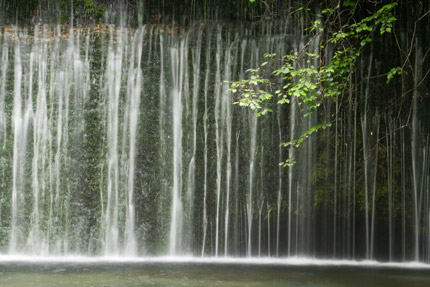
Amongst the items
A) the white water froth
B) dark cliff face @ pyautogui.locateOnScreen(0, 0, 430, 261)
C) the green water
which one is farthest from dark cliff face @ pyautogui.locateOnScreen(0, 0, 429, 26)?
the green water

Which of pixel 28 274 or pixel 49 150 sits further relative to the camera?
pixel 49 150

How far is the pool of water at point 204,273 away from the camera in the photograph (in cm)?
635

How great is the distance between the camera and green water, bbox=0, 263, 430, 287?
6328mm

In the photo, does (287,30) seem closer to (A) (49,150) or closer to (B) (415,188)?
(B) (415,188)

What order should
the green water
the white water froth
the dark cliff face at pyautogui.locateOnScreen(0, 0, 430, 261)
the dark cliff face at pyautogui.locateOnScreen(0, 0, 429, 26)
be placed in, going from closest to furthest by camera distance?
the green water, the white water froth, the dark cliff face at pyautogui.locateOnScreen(0, 0, 430, 261), the dark cliff face at pyautogui.locateOnScreen(0, 0, 429, 26)

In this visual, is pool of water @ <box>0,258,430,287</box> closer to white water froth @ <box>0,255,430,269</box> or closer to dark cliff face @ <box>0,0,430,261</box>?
white water froth @ <box>0,255,430,269</box>

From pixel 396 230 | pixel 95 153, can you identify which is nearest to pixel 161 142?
pixel 95 153

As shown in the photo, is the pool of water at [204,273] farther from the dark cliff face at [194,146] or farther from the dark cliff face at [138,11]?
the dark cliff face at [138,11]

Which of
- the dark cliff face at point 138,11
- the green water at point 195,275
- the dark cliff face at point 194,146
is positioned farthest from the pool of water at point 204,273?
the dark cliff face at point 138,11

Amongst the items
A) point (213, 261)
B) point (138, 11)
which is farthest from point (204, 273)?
point (138, 11)

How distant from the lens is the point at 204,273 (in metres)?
7.00

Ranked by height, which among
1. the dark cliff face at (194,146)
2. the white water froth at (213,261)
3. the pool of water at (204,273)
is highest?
the dark cliff face at (194,146)

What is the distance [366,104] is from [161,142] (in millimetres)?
3273

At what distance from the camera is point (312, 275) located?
7000 mm
